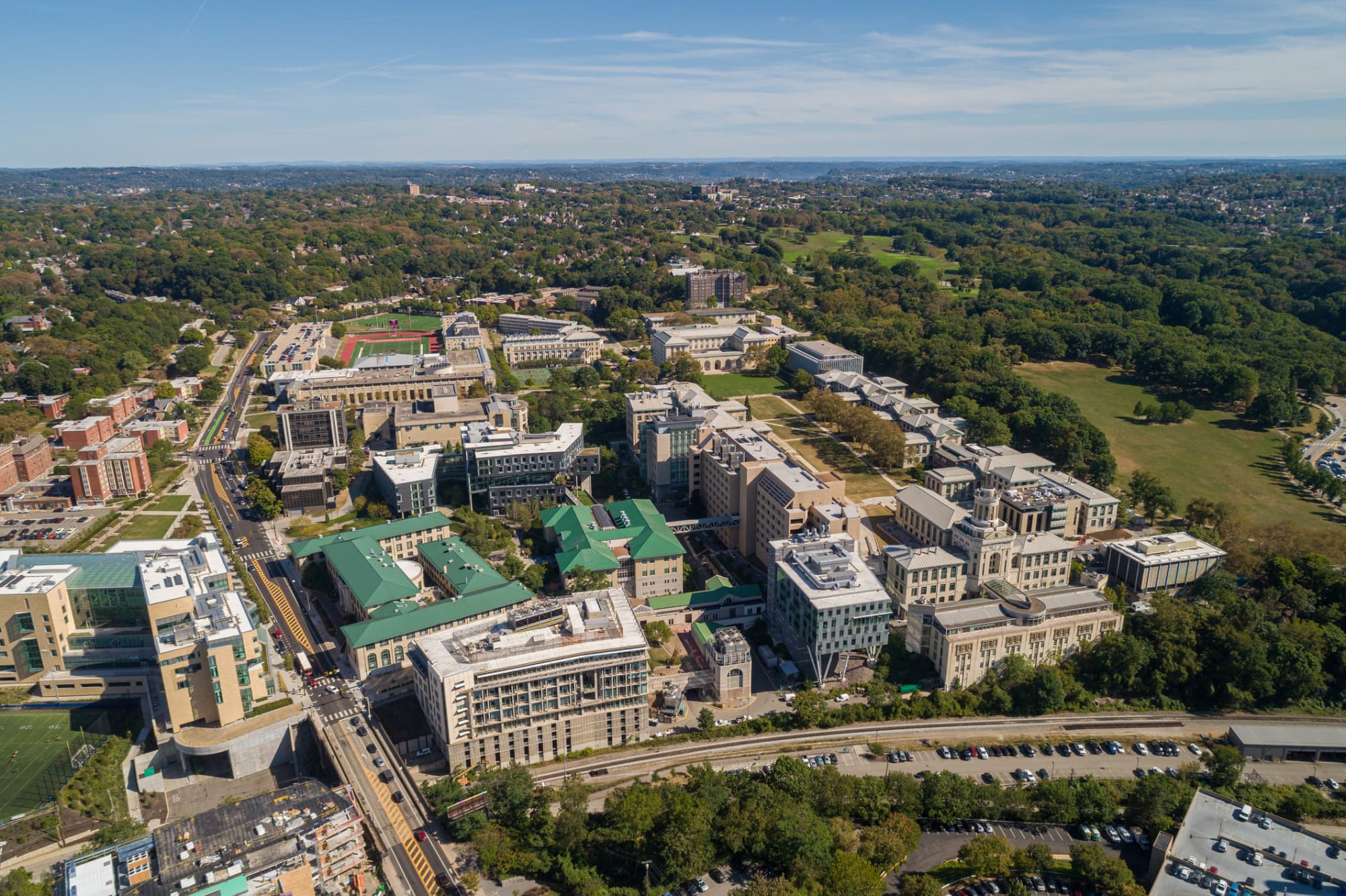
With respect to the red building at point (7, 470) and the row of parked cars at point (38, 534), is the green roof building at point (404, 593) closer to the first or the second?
the row of parked cars at point (38, 534)

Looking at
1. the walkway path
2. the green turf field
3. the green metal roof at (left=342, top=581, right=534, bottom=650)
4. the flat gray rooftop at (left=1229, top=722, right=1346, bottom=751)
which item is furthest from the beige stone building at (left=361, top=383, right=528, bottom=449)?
the flat gray rooftop at (left=1229, top=722, right=1346, bottom=751)

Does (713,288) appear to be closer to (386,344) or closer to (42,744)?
(386,344)

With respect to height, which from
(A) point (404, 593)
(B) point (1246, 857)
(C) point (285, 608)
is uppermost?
(A) point (404, 593)

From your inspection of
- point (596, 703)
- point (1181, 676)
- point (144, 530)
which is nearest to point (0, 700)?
point (144, 530)

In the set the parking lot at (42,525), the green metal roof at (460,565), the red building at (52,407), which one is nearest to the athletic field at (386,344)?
the red building at (52,407)

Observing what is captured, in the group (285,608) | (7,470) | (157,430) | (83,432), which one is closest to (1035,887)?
(285,608)

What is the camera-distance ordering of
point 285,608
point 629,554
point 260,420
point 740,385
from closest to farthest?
point 285,608, point 629,554, point 260,420, point 740,385
